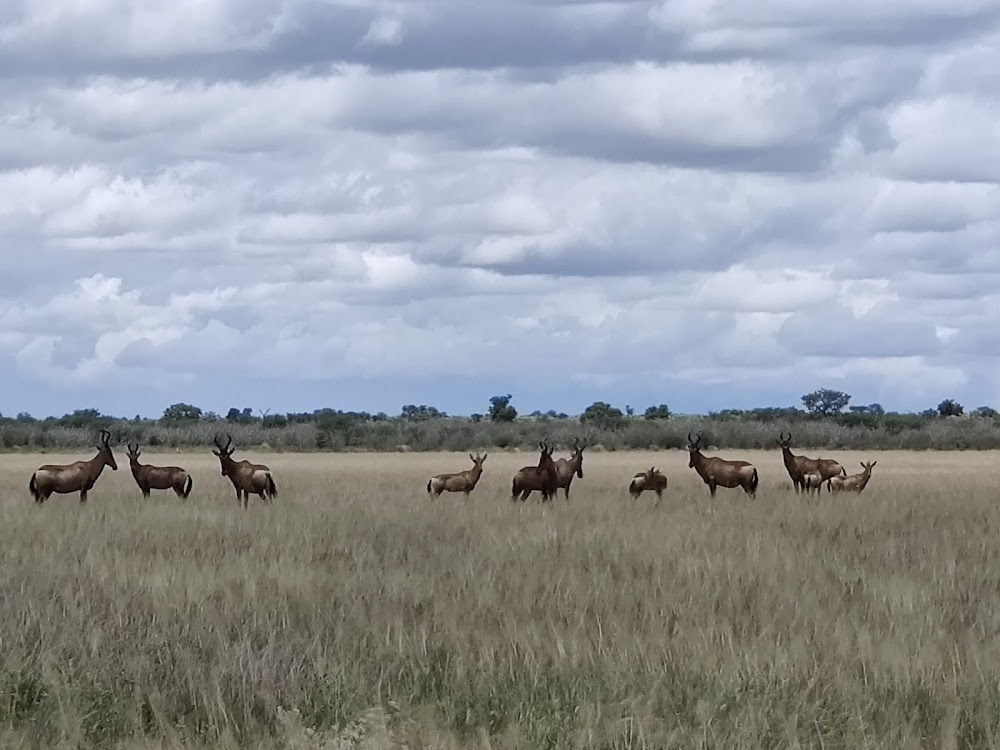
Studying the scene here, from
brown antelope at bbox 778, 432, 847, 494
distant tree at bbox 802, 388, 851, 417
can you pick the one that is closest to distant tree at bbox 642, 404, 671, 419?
distant tree at bbox 802, 388, 851, 417

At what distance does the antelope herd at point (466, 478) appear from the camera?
24.7 meters

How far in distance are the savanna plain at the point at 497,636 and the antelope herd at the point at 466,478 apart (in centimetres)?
619

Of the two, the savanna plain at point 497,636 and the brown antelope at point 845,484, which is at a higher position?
the brown antelope at point 845,484

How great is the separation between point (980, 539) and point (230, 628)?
32.6 feet

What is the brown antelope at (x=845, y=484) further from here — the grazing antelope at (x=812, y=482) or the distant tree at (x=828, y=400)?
the distant tree at (x=828, y=400)

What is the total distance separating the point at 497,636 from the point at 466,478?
1731 cm

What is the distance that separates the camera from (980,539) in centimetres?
1681

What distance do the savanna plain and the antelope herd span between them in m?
6.19

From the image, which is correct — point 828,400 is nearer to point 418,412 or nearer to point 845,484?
point 418,412

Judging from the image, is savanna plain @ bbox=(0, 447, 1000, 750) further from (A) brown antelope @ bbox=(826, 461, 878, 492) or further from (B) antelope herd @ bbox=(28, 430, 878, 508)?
(A) brown antelope @ bbox=(826, 461, 878, 492)

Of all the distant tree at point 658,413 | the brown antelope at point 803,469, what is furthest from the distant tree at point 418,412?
the brown antelope at point 803,469

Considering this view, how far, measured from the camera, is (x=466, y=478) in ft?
89.1

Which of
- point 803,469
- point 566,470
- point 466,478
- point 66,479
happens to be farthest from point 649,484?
point 66,479

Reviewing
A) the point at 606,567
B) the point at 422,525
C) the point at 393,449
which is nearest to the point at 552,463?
the point at 422,525
